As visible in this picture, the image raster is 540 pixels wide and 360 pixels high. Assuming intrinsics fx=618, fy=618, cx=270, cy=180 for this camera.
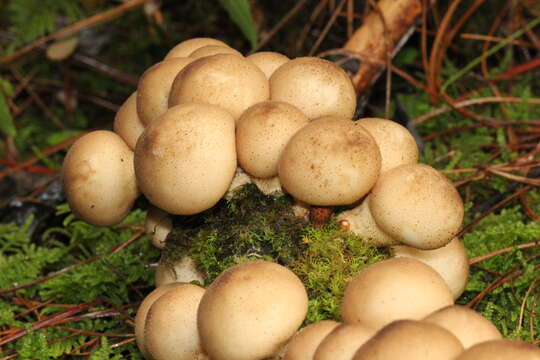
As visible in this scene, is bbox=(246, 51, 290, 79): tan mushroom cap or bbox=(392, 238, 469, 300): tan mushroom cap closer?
bbox=(392, 238, 469, 300): tan mushroom cap

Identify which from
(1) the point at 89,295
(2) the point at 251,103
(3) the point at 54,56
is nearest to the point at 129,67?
(3) the point at 54,56

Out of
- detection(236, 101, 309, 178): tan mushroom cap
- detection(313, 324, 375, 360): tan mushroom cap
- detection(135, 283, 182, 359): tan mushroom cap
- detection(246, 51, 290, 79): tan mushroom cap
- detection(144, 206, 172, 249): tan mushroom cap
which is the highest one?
detection(246, 51, 290, 79): tan mushroom cap

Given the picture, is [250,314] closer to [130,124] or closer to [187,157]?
[187,157]

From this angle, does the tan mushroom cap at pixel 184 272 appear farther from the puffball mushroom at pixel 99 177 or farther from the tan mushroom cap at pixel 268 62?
the tan mushroom cap at pixel 268 62

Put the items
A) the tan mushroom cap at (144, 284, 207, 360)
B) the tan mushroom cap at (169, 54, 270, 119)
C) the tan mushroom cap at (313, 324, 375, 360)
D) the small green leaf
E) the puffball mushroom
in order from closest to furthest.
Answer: the tan mushroom cap at (313, 324, 375, 360)
the tan mushroom cap at (144, 284, 207, 360)
the tan mushroom cap at (169, 54, 270, 119)
the puffball mushroom
the small green leaf

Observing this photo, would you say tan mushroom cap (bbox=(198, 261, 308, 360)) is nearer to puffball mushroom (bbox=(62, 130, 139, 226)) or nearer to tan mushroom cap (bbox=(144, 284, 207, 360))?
tan mushroom cap (bbox=(144, 284, 207, 360))

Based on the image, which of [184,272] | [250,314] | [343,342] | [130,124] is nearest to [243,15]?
[130,124]

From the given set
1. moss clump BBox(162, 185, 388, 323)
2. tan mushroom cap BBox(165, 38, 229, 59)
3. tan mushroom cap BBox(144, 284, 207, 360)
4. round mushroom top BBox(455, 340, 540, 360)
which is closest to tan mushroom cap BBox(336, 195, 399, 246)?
moss clump BBox(162, 185, 388, 323)

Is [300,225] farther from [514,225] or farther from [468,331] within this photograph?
[514,225]
